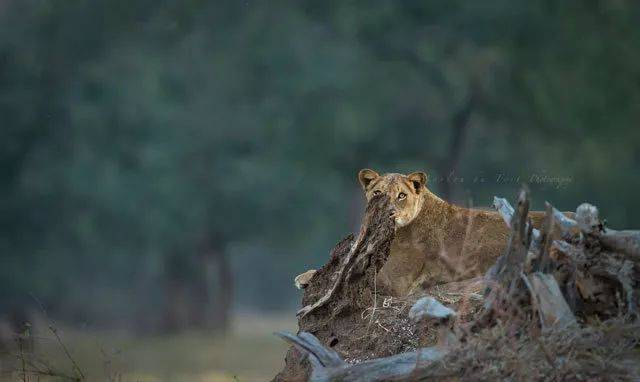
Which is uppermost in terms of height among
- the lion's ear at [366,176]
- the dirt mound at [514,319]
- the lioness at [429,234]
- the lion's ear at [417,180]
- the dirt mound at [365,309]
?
the lion's ear at [366,176]

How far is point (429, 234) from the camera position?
10.1 meters

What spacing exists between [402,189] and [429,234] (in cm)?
48

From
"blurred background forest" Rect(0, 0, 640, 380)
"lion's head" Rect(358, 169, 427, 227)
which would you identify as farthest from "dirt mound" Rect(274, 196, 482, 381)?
"blurred background forest" Rect(0, 0, 640, 380)

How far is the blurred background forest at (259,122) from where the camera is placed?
30906mm

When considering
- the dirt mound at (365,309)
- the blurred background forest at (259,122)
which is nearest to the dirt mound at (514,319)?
the dirt mound at (365,309)

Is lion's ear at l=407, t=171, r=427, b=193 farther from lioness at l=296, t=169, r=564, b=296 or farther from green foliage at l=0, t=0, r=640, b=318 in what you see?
green foliage at l=0, t=0, r=640, b=318

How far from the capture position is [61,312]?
32062 mm

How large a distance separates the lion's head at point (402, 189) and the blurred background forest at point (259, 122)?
1945 cm

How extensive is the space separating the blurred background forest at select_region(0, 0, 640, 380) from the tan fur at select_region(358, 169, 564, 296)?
63.4 feet

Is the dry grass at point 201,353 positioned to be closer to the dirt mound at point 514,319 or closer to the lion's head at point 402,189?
the lion's head at point 402,189

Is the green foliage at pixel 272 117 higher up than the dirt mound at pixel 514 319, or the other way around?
the green foliage at pixel 272 117

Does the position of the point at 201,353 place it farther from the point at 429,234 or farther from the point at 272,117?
the point at 429,234

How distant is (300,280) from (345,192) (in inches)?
954

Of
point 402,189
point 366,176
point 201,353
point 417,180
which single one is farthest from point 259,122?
point 402,189
